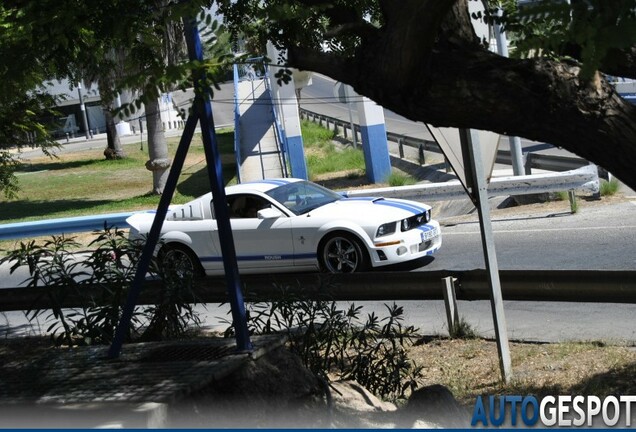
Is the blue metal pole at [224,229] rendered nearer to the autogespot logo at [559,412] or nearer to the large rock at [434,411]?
the large rock at [434,411]

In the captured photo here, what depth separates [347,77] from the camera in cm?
544

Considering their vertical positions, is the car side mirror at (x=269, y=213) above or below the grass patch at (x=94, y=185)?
above

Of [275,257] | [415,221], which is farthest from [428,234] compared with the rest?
[275,257]

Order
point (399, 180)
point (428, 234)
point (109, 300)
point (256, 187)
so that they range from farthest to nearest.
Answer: point (399, 180)
point (256, 187)
point (428, 234)
point (109, 300)

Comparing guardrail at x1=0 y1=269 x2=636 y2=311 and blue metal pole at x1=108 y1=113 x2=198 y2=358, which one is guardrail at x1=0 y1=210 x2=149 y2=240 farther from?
blue metal pole at x1=108 y1=113 x2=198 y2=358

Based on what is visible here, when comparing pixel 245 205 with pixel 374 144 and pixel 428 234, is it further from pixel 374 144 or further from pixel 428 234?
pixel 374 144

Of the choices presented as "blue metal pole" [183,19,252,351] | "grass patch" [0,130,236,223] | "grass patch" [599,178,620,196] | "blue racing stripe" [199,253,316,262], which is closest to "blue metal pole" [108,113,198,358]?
"blue metal pole" [183,19,252,351]

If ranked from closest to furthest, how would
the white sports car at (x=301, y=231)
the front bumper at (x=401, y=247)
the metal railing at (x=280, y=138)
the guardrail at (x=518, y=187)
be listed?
the front bumper at (x=401, y=247) < the white sports car at (x=301, y=231) < the guardrail at (x=518, y=187) < the metal railing at (x=280, y=138)

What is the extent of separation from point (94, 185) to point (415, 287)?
24694 mm

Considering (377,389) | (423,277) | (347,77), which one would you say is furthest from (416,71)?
(423,277)

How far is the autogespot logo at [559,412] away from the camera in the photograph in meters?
6.01

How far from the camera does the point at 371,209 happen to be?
1329 centimetres

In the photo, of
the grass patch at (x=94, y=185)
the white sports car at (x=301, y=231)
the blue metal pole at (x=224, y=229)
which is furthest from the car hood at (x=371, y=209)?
the grass patch at (x=94, y=185)

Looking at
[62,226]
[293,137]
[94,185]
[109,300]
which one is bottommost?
[94,185]
